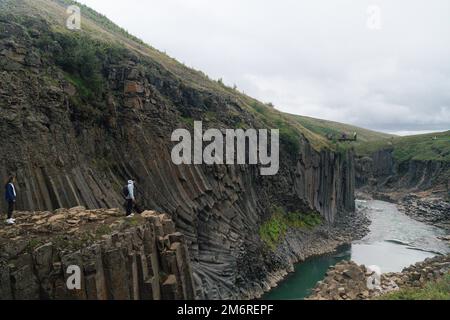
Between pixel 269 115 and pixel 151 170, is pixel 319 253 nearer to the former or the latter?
pixel 269 115

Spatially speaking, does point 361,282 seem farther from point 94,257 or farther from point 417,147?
point 417,147

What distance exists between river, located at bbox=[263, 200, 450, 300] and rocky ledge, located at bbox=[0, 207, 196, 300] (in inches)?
705

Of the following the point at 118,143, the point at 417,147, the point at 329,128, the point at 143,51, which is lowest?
the point at 118,143

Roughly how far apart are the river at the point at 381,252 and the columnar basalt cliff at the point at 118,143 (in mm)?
2652

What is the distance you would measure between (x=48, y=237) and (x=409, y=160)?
323 ft

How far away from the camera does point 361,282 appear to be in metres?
24.0

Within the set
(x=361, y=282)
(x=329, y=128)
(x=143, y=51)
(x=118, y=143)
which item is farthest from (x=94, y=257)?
(x=329, y=128)

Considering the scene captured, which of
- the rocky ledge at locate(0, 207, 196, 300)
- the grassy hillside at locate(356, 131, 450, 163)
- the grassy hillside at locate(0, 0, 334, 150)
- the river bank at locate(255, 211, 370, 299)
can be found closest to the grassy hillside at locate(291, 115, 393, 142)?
the grassy hillside at locate(356, 131, 450, 163)

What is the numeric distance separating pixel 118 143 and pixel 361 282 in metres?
18.1

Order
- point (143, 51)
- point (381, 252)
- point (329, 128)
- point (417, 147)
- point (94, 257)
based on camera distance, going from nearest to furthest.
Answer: point (94, 257), point (143, 51), point (381, 252), point (417, 147), point (329, 128)

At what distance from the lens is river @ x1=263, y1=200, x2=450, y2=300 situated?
3308 centimetres

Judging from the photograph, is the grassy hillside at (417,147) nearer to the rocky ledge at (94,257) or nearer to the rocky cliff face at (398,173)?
the rocky cliff face at (398,173)

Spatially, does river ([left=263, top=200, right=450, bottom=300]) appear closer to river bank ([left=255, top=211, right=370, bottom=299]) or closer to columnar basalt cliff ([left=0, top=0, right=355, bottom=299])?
river bank ([left=255, top=211, right=370, bottom=299])

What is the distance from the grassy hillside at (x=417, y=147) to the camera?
92875mm
